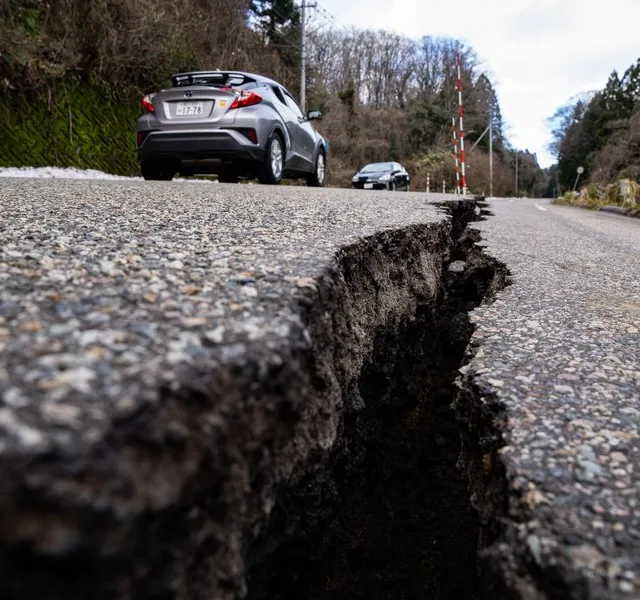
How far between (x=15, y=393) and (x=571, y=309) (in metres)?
1.84

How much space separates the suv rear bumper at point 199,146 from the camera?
541 centimetres

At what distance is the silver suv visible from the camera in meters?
5.41

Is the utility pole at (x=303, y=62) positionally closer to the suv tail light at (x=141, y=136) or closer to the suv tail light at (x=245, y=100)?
the suv tail light at (x=245, y=100)

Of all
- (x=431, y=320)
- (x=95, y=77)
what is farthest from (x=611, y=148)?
(x=431, y=320)

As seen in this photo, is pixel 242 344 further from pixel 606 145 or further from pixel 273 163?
pixel 606 145

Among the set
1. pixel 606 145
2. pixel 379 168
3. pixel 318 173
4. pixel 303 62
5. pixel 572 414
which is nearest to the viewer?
pixel 572 414

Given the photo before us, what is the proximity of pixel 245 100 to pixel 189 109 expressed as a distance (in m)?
0.60

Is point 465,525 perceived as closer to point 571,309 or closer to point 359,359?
point 359,359

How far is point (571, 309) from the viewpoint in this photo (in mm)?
1898

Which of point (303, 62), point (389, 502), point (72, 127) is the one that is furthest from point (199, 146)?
point (303, 62)

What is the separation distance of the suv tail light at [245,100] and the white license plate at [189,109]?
0.33 m

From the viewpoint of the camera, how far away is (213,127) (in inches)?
213

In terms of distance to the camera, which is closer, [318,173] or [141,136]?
[141,136]

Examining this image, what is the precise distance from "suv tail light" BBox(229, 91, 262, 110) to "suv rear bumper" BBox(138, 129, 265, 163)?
0.97 feet
